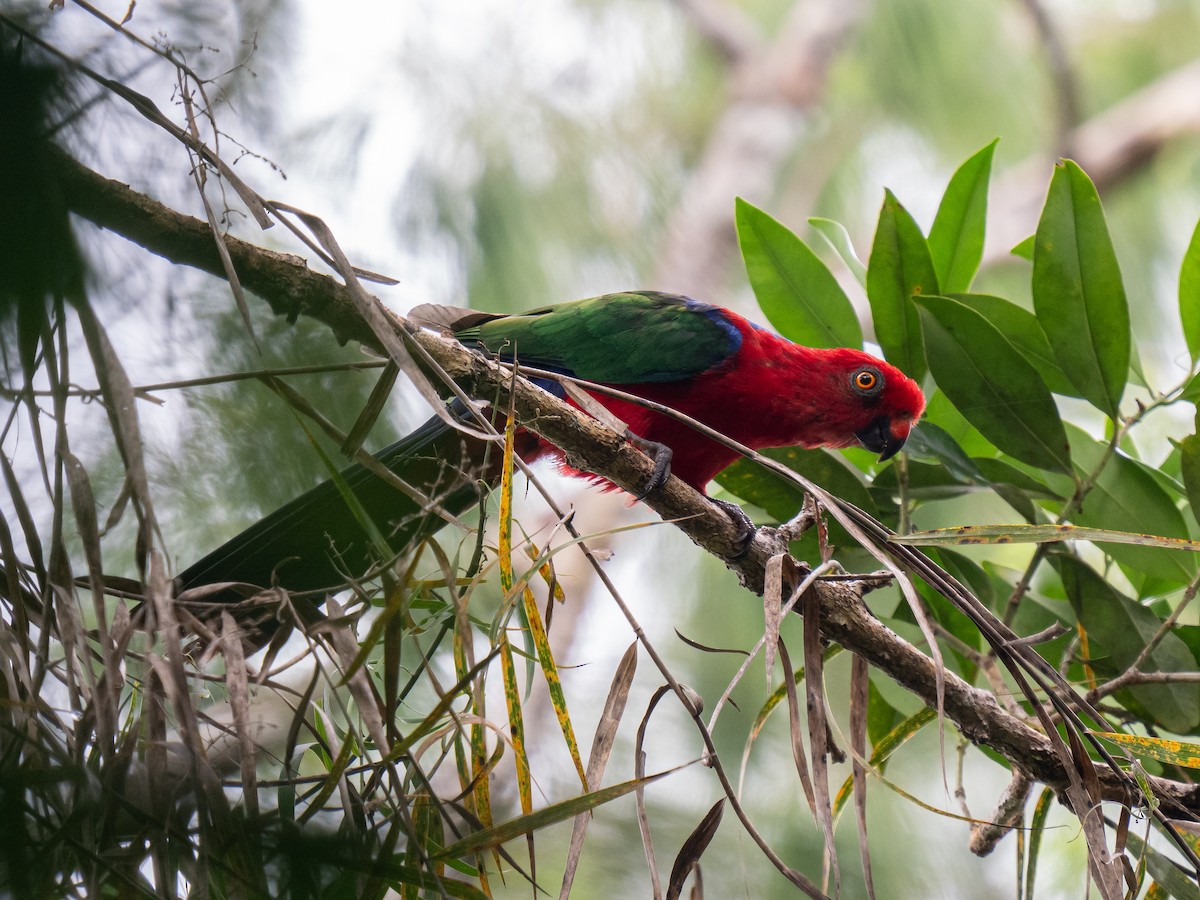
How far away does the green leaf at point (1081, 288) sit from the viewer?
189cm

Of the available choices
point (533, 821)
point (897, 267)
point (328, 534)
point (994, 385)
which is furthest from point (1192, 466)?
point (328, 534)

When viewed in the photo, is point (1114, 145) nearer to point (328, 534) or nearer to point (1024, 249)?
point (1024, 249)

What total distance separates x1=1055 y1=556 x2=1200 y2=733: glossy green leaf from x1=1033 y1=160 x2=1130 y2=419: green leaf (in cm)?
35

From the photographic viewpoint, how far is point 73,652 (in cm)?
96

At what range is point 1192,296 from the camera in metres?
2.01

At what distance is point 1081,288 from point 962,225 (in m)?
0.41

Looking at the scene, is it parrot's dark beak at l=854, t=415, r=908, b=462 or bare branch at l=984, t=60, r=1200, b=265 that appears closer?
parrot's dark beak at l=854, t=415, r=908, b=462

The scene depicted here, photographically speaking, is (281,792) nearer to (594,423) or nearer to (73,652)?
(73,652)

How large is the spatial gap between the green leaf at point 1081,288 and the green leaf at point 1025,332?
9 centimetres

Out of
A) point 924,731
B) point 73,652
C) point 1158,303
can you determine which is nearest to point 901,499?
point 73,652

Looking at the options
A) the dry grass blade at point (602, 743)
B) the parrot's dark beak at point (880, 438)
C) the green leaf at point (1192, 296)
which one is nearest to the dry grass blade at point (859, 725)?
the dry grass blade at point (602, 743)

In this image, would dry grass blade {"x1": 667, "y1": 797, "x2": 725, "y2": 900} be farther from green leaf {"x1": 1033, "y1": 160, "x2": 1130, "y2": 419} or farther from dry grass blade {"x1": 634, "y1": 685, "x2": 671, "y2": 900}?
green leaf {"x1": 1033, "y1": 160, "x2": 1130, "y2": 419}

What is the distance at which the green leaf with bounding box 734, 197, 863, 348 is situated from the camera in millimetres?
2270

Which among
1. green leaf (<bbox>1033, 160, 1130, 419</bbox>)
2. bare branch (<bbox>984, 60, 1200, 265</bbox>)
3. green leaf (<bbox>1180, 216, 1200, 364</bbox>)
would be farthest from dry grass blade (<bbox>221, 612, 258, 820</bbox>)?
bare branch (<bbox>984, 60, 1200, 265</bbox>)
